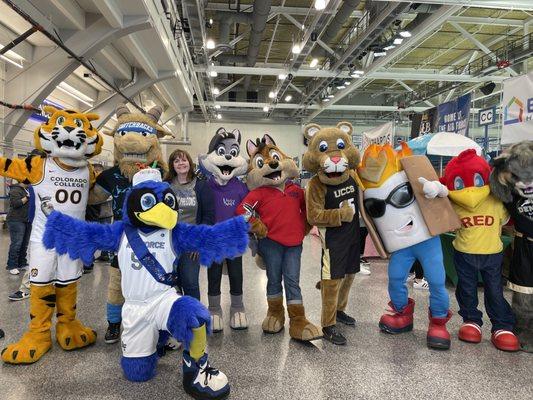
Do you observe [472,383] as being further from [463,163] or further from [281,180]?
[281,180]

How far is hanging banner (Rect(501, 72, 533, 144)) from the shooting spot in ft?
13.1

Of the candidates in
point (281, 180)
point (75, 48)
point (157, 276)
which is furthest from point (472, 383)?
point (75, 48)

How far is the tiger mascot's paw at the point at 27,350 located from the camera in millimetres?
2277

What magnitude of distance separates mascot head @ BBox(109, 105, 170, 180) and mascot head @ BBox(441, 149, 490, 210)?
6.94 feet

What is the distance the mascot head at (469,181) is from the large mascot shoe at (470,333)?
2.80 feet

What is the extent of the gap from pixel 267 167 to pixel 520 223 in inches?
69.3

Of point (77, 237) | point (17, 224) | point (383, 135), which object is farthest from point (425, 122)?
point (17, 224)

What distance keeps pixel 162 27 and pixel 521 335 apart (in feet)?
19.6

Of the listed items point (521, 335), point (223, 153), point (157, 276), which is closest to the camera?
point (157, 276)

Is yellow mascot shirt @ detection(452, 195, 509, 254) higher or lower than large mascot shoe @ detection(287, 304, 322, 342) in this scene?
higher

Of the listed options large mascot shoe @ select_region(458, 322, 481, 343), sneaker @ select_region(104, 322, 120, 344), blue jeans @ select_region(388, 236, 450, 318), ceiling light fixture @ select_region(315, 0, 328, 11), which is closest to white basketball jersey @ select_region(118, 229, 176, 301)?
sneaker @ select_region(104, 322, 120, 344)

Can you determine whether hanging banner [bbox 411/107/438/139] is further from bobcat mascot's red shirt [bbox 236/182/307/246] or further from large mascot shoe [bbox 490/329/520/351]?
bobcat mascot's red shirt [bbox 236/182/307/246]

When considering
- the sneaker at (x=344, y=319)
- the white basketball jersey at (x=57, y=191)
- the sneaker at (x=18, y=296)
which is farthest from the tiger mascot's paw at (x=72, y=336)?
the sneaker at (x=344, y=319)

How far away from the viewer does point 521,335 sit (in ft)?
8.55
